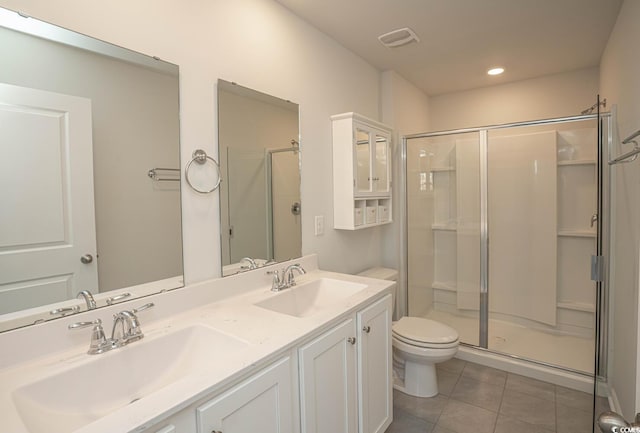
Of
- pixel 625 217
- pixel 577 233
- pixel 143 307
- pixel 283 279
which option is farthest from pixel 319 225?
pixel 577 233

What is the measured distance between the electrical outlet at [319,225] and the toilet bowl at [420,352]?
2.81 feet

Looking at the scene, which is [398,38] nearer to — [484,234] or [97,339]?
[484,234]

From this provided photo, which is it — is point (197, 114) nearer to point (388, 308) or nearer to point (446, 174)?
point (388, 308)

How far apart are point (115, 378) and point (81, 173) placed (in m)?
0.69

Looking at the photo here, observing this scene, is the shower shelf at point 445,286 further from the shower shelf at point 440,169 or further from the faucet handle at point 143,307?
the faucet handle at point 143,307

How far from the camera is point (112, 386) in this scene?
101 centimetres

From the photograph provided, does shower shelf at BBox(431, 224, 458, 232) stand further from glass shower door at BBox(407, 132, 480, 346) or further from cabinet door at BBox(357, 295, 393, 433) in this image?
cabinet door at BBox(357, 295, 393, 433)

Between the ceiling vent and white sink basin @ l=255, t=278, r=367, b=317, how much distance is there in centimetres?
173

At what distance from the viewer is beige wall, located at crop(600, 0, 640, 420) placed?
1657mm

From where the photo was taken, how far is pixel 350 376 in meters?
1.48

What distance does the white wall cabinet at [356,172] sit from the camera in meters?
2.29

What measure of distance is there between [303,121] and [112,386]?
166 centimetres

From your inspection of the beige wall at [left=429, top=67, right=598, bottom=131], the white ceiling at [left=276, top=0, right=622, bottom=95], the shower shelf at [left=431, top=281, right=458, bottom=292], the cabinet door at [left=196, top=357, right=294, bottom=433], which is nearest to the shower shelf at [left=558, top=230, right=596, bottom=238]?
the shower shelf at [left=431, top=281, right=458, bottom=292]

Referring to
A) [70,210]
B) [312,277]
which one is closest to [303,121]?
[312,277]
